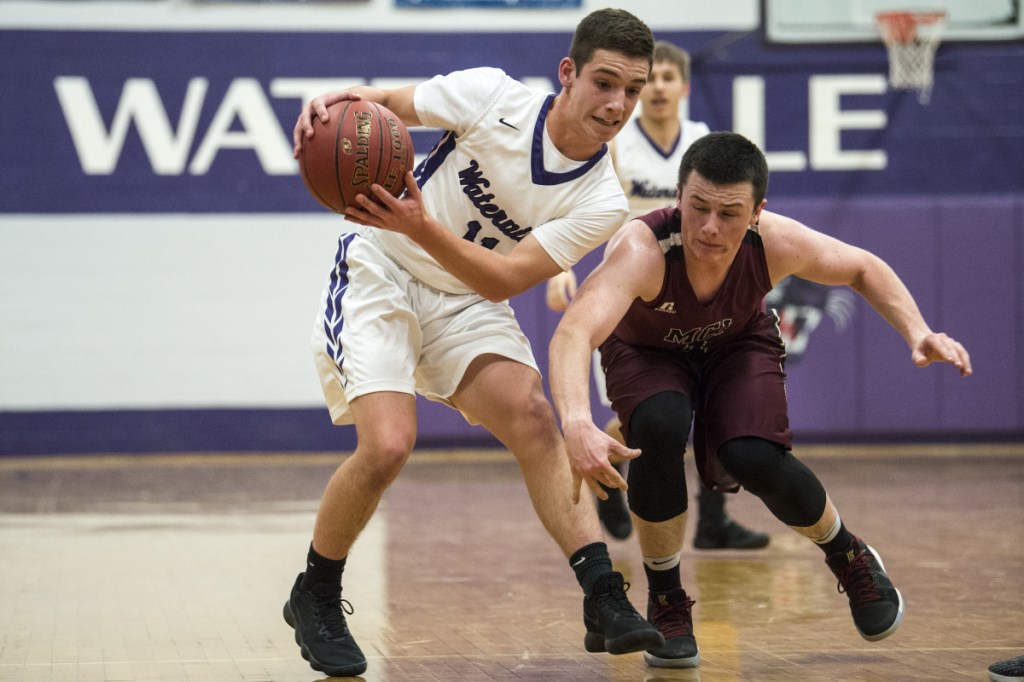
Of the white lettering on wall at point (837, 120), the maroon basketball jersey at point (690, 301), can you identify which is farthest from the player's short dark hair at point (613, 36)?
the white lettering on wall at point (837, 120)

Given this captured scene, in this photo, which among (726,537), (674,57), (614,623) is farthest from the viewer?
(674,57)

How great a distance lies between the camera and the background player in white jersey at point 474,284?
3.21 metres

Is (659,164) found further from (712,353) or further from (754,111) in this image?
(754,111)

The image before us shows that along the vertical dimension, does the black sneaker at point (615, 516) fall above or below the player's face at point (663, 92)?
below

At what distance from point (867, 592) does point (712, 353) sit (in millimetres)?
769

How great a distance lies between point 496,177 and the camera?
11.2ft

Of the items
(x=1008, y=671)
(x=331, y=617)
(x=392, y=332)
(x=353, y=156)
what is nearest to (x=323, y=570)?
(x=331, y=617)

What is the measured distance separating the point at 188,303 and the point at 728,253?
20.6 ft

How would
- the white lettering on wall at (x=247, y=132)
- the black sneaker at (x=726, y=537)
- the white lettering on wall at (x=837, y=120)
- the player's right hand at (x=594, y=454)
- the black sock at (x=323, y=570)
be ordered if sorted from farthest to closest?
the white lettering on wall at (x=837, y=120) < the white lettering on wall at (x=247, y=132) < the black sneaker at (x=726, y=537) < the black sock at (x=323, y=570) < the player's right hand at (x=594, y=454)

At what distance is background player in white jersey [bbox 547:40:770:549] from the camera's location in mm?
5195

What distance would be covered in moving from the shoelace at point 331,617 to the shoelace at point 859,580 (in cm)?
133

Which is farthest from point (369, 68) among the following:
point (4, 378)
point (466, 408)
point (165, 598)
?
point (466, 408)

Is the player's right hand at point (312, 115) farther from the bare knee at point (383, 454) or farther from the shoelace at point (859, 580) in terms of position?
the shoelace at point (859, 580)

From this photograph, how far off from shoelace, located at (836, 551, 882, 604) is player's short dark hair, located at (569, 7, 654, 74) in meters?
1.43
